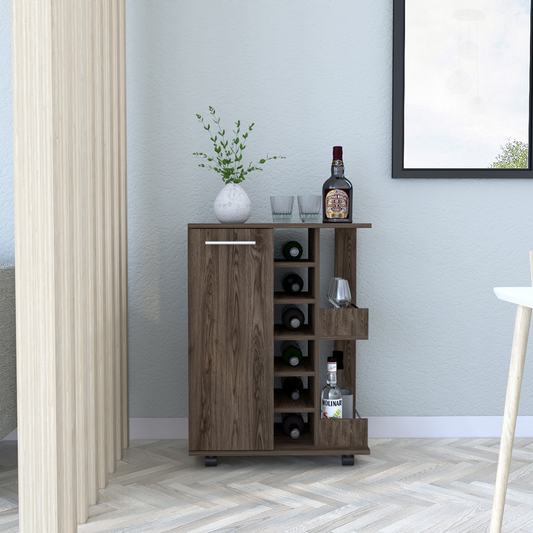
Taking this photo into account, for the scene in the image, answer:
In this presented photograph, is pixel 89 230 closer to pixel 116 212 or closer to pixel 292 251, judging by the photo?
pixel 116 212

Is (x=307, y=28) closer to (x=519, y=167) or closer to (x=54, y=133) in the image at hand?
(x=519, y=167)

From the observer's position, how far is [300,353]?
2.24 metres

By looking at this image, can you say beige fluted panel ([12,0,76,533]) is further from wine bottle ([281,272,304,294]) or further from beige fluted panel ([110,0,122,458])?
wine bottle ([281,272,304,294])

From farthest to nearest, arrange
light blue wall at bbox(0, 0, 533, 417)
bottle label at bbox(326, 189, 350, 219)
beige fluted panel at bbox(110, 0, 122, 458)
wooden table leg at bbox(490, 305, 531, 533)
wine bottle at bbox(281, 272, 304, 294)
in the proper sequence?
light blue wall at bbox(0, 0, 533, 417)
wine bottle at bbox(281, 272, 304, 294)
bottle label at bbox(326, 189, 350, 219)
beige fluted panel at bbox(110, 0, 122, 458)
wooden table leg at bbox(490, 305, 531, 533)

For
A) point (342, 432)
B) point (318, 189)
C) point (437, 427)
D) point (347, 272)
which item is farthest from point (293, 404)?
point (318, 189)

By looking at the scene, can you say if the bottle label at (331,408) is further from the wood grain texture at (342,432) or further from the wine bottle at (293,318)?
the wine bottle at (293,318)

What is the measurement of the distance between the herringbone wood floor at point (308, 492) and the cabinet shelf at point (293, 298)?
0.62 m

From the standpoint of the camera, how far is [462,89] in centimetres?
238

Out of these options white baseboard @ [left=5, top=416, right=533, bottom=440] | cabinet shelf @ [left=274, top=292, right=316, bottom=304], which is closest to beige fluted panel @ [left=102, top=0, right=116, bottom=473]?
cabinet shelf @ [left=274, top=292, right=316, bottom=304]

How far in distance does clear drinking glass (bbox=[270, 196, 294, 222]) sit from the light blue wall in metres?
0.20

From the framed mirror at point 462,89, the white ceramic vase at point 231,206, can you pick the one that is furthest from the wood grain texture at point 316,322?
the framed mirror at point 462,89

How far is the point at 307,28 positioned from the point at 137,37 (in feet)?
2.29

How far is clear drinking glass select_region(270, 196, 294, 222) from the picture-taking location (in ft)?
7.10

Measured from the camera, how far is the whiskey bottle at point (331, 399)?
2.12 m
